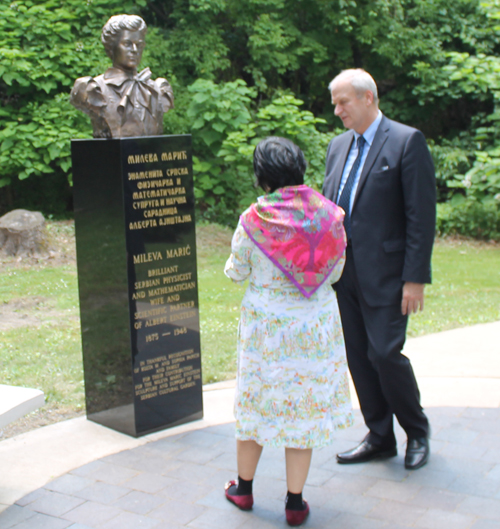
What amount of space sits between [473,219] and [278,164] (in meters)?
10.1

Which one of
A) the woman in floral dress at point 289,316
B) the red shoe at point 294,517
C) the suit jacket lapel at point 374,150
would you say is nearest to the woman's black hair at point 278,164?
the woman in floral dress at point 289,316

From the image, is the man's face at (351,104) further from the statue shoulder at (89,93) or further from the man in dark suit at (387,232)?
the statue shoulder at (89,93)

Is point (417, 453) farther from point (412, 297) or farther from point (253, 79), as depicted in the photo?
point (253, 79)

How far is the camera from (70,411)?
14.6 ft

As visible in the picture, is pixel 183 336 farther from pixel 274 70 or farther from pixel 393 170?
pixel 274 70

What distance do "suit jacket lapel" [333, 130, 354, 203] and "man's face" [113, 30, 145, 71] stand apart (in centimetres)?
135

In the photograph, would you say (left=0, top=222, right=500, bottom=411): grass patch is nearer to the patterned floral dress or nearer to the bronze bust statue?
the bronze bust statue

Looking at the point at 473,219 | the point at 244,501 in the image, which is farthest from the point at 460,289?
the point at 244,501

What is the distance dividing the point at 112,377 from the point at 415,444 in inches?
68.6

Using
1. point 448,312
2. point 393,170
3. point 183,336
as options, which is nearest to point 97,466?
point 183,336

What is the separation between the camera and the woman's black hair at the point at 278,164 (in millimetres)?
2762

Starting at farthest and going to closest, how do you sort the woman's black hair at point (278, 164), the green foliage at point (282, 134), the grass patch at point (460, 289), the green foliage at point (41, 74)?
the green foliage at point (41, 74)
the green foliage at point (282, 134)
the grass patch at point (460, 289)
the woman's black hair at point (278, 164)

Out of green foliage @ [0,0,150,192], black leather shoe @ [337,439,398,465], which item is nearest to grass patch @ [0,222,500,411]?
green foliage @ [0,0,150,192]

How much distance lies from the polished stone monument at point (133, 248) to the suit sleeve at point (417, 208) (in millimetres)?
1385
